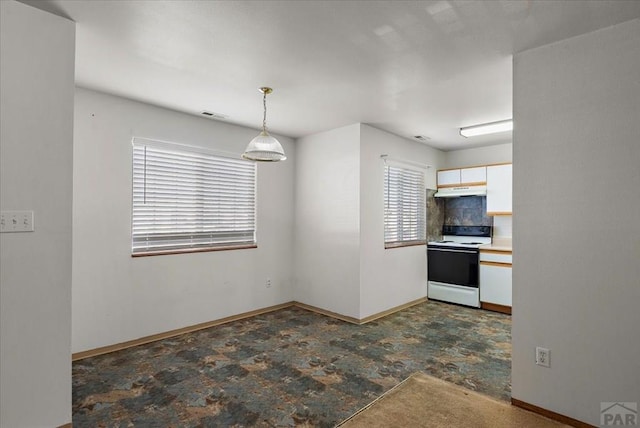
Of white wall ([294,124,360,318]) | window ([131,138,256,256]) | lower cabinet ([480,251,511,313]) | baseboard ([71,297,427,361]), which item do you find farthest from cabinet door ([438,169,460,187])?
window ([131,138,256,256])

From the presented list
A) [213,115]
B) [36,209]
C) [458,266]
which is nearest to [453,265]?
[458,266]

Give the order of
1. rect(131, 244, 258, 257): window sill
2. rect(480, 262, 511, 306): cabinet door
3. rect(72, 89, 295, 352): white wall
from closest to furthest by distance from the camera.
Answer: rect(72, 89, 295, 352): white wall
rect(131, 244, 258, 257): window sill
rect(480, 262, 511, 306): cabinet door

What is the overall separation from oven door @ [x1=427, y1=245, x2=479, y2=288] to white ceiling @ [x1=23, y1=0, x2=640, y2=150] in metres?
2.29

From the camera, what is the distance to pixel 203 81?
10.0ft

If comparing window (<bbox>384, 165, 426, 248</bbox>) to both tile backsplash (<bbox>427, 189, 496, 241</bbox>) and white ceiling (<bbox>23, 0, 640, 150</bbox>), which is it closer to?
tile backsplash (<bbox>427, 189, 496, 241</bbox>)

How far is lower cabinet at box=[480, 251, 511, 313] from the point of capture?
482cm

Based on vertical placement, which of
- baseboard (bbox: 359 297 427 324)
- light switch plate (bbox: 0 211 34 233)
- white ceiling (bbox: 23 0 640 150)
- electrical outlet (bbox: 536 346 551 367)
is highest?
white ceiling (bbox: 23 0 640 150)

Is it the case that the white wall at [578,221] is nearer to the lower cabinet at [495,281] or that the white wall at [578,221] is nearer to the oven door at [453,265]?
the lower cabinet at [495,281]

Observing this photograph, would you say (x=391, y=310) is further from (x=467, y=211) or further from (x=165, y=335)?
(x=165, y=335)

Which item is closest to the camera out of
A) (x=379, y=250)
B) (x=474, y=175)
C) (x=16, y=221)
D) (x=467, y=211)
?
(x=16, y=221)

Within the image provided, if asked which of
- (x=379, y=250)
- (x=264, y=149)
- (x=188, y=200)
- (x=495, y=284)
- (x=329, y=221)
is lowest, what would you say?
(x=495, y=284)

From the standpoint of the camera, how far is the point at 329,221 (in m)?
4.73

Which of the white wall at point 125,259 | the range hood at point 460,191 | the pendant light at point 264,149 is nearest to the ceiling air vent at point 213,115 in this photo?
the white wall at point 125,259

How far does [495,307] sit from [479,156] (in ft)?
8.20
